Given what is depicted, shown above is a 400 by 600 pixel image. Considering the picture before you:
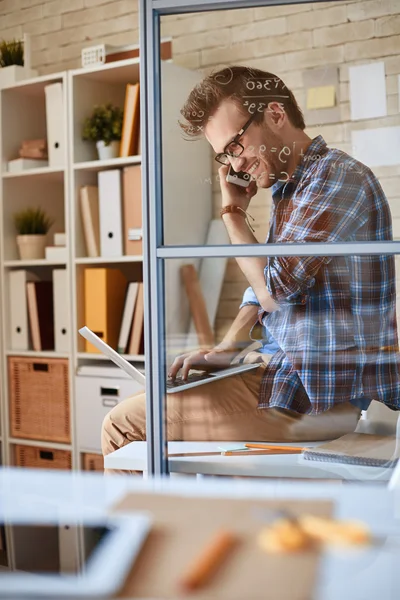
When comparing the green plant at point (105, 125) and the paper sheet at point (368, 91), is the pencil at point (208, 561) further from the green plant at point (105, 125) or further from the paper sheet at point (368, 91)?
the green plant at point (105, 125)

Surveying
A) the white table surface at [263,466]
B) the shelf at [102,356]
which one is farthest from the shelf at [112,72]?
the white table surface at [263,466]

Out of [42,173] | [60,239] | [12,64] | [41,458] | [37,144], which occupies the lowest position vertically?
[41,458]

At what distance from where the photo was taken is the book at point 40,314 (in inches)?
135

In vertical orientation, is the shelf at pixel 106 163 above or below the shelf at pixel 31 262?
above

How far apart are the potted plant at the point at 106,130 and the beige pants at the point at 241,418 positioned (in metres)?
1.90

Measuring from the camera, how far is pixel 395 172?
1.35 m

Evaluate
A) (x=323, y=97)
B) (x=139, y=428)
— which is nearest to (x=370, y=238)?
(x=323, y=97)

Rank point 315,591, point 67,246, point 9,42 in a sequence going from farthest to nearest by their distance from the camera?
1. point 9,42
2. point 67,246
3. point 315,591

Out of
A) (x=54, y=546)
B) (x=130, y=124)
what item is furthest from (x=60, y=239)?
(x=54, y=546)

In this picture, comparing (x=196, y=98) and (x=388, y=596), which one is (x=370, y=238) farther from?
(x=388, y=596)

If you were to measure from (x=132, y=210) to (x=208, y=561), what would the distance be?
2576mm

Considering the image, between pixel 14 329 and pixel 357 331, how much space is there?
2.39m

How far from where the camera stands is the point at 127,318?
125 inches

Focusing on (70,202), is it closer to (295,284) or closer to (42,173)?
(42,173)
